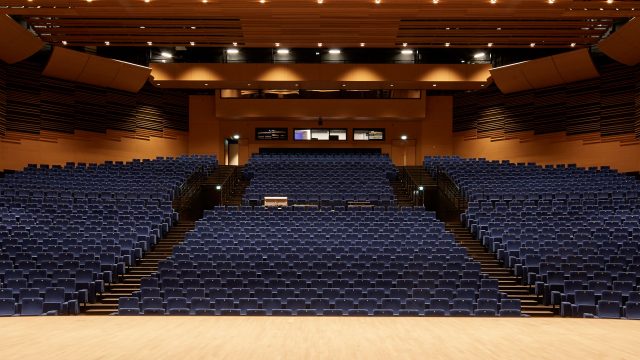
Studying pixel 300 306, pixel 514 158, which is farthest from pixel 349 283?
pixel 514 158

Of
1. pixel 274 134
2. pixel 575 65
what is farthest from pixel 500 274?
pixel 274 134

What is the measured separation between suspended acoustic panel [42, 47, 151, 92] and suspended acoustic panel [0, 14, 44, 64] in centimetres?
121

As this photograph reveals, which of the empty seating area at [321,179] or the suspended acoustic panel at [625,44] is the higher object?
the suspended acoustic panel at [625,44]

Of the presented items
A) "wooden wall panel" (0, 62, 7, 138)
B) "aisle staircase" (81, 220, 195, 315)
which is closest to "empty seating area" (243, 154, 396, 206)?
"aisle staircase" (81, 220, 195, 315)

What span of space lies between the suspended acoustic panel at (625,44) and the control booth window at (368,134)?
859 centimetres

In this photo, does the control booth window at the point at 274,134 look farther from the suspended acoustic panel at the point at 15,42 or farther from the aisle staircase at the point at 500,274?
the aisle staircase at the point at 500,274

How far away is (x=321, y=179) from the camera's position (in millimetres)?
17094

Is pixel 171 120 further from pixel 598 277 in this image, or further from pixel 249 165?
pixel 598 277

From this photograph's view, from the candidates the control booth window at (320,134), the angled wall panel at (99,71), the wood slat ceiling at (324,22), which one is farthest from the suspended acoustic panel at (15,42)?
the control booth window at (320,134)

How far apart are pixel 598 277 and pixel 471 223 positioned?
3818mm

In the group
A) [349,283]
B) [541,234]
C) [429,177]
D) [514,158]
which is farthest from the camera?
[514,158]

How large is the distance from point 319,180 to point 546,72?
758cm

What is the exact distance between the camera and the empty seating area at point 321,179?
1553cm

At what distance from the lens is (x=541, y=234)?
12328mm
